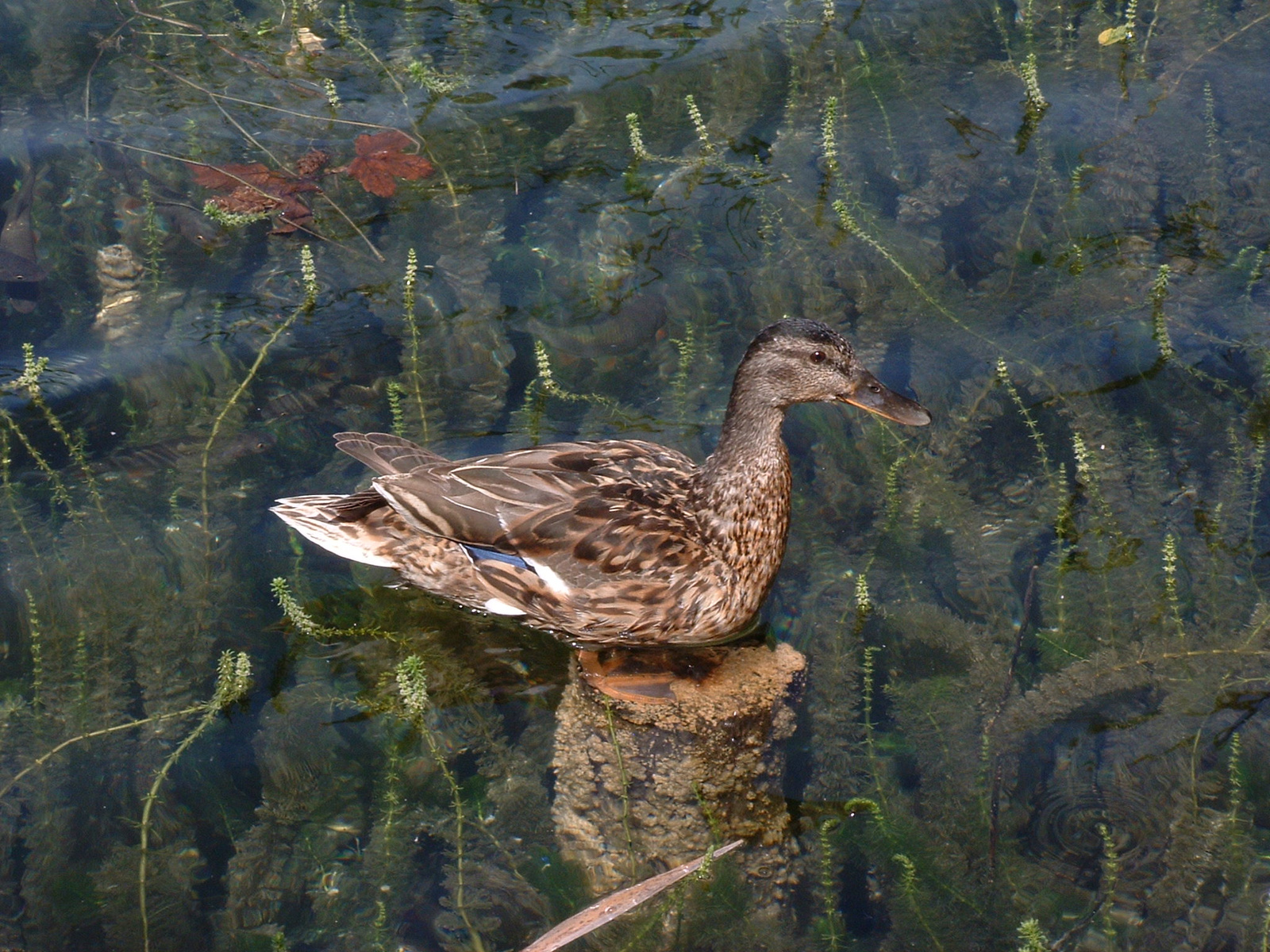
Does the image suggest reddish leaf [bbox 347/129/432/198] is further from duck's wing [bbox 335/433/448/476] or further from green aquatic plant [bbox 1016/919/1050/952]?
green aquatic plant [bbox 1016/919/1050/952]

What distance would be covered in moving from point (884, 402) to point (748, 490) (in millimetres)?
694

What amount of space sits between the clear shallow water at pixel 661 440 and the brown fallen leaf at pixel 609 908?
0.26 feet

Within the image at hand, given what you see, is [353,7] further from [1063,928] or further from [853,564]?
[1063,928]

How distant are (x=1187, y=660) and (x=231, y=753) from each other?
12.4 ft

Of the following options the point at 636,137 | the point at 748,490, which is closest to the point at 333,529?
the point at 748,490

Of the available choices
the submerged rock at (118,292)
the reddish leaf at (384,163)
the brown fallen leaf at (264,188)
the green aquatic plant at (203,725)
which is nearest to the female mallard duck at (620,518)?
the green aquatic plant at (203,725)

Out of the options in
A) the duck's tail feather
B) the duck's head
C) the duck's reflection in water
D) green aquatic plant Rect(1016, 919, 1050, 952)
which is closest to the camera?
green aquatic plant Rect(1016, 919, 1050, 952)

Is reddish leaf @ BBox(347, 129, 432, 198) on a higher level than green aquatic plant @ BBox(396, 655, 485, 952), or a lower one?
higher

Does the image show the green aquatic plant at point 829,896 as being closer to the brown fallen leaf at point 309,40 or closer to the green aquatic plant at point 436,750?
the green aquatic plant at point 436,750

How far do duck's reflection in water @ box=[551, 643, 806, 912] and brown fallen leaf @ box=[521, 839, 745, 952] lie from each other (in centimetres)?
5

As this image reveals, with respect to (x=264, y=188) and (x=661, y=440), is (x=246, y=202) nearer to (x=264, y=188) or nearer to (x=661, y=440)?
(x=264, y=188)

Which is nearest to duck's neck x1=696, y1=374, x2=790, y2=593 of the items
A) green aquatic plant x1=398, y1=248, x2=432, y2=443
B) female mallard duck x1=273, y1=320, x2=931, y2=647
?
female mallard duck x1=273, y1=320, x2=931, y2=647

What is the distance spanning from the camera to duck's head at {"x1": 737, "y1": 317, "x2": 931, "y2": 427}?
488 centimetres

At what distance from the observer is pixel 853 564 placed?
523 centimetres
